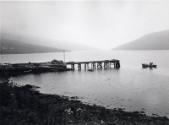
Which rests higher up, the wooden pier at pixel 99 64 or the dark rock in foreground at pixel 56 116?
the wooden pier at pixel 99 64

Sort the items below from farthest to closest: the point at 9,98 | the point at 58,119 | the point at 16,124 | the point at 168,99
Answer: the point at 168,99 < the point at 9,98 < the point at 58,119 < the point at 16,124

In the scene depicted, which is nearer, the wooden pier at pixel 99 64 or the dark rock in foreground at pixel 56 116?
the dark rock in foreground at pixel 56 116

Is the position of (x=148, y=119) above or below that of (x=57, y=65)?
below

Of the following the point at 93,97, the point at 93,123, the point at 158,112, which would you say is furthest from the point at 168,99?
the point at 93,123

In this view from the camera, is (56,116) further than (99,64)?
No

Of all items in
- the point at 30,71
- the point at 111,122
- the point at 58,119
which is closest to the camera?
the point at 58,119

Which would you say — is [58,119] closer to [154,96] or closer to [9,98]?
[9,98]

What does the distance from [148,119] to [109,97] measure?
15.8 metres

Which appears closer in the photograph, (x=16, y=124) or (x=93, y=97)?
(x=16, y=124)

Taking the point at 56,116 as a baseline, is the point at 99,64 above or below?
above

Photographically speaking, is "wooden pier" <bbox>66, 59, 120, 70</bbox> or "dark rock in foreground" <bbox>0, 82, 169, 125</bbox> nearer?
"dark rock in foreground" <bbox>0, 82, 169, 125</bbox>

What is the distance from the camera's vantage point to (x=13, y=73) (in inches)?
3157

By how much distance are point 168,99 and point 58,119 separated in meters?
25.0

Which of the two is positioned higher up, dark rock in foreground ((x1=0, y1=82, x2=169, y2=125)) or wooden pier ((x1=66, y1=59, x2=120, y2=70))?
wooden pier ((x1=66, y1=59, x2=120, y2=70))
